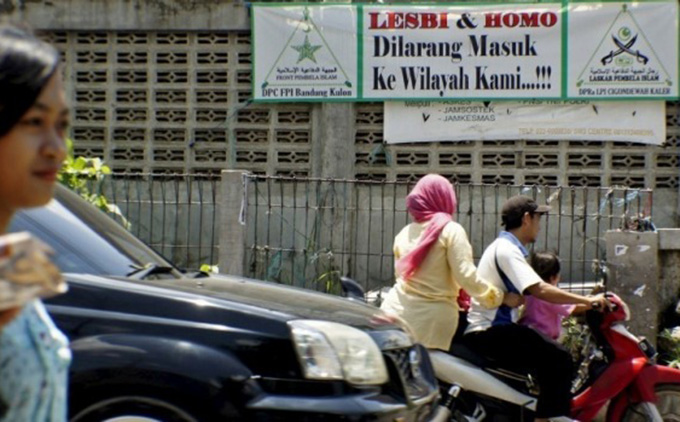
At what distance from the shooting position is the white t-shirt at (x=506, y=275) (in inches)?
233

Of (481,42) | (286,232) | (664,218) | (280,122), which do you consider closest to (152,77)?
(280,122)

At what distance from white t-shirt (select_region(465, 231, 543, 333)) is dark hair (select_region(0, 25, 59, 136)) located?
168 inches

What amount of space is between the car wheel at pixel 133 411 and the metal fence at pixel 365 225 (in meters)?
4.20

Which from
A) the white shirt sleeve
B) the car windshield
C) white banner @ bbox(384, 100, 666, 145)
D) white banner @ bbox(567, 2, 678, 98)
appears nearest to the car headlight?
the car windshield

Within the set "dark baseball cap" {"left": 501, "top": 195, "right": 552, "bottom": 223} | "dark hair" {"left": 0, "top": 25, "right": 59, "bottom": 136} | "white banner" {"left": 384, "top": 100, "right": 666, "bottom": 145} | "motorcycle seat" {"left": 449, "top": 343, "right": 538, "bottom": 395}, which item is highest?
"white banner" {"left": 384, "top": 100, "right": 666, "bottom": 145}

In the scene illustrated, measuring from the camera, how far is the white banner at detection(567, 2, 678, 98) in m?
9.47

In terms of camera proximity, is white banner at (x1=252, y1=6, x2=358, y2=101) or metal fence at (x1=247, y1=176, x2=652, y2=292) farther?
white banner at (x1=252, y1=6, x2=358, y2=101)

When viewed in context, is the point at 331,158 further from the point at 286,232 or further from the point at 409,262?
the point at 409,262

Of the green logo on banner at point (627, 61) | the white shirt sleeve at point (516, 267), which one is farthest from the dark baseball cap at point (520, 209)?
the green logo on banner at point (627, 61)

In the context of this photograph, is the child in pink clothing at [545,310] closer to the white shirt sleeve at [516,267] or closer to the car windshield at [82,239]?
the white shirt sleeve at [516,267]

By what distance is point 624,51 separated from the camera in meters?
9.50

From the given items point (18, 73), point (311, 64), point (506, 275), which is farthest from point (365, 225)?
point (18, 73)

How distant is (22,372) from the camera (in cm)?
184

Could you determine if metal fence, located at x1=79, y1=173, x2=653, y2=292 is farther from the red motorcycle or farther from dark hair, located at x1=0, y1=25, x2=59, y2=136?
dark hair, located at x1=0, y1=25, x2=59, y2=136
